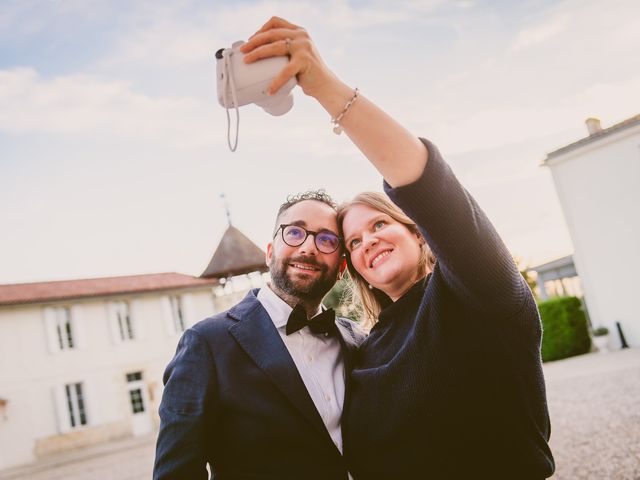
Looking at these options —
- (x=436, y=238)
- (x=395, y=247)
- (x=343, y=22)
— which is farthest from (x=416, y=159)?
(x=343, y=22)

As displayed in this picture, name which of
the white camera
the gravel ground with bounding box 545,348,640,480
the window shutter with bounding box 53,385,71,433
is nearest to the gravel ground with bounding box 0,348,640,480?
the gravel ground with bounding box 545,348,640,480

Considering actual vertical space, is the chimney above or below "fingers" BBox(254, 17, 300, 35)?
above

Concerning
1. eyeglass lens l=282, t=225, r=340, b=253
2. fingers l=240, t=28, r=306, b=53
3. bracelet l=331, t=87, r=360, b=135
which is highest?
fingers l=240, t=28, r=306, b=53

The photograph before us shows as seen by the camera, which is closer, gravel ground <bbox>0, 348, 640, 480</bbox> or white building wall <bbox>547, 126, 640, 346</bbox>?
gravel ground <bbox>0, 348, 640, 480</bbox>

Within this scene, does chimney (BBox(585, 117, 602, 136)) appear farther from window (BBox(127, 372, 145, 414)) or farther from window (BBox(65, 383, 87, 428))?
window (BBox(65, 383, 87, 428))

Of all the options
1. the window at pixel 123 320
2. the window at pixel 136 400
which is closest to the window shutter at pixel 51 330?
the window at pixel 123 320

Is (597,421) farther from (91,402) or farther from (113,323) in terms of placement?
(113,323)

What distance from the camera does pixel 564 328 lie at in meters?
18.4

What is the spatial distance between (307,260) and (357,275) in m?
0.49

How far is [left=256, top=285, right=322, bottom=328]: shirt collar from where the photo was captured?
2.53 metres

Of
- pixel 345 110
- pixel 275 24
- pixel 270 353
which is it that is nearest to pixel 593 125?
pixel 270 353

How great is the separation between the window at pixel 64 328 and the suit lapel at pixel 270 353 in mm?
A: 22717

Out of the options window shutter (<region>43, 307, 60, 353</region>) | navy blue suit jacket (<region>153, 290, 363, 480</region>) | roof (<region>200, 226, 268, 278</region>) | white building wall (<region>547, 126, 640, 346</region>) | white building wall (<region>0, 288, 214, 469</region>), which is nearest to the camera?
navy blue suit jacket (<region>153, 290, 363, 480</region>)

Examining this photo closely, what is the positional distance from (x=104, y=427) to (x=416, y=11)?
69.4ft
